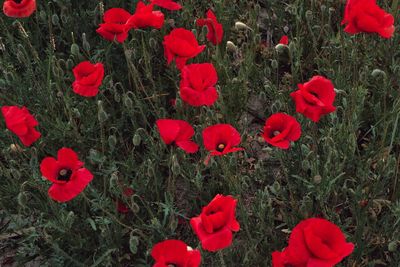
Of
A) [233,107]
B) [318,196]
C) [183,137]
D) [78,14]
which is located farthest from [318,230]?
[78,14]

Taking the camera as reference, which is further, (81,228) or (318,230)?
(81,228)

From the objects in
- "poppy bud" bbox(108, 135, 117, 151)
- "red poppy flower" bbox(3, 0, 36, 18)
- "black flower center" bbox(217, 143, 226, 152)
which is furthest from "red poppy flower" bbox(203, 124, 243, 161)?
"red poppy flower" bbox(3, 0, 36, 18)

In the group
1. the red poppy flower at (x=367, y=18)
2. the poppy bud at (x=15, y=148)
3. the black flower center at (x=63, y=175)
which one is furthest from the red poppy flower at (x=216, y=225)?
the poppy bud at (x=15, y=148)

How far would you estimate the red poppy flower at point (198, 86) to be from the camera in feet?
6.40

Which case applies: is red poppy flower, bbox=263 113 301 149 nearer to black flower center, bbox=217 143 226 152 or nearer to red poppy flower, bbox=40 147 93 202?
black flower center, bbox=217 143 226 152

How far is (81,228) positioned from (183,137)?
2.03 ft

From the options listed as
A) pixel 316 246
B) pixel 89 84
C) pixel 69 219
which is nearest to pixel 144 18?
pixel 89 84

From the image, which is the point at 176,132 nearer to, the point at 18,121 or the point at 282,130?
the point at 282,130

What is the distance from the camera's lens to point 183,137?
6.52ft

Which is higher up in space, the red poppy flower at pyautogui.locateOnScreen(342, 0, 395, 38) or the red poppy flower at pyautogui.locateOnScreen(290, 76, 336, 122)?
the red poppy flower at pyautogui.locateOnScreen(342, 0, 395, 38)

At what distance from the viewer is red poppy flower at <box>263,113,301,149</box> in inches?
70.9

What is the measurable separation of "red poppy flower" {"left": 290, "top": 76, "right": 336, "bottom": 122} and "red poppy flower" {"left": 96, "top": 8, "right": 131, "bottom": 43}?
2.53 feet

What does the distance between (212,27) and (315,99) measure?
2.88 ft

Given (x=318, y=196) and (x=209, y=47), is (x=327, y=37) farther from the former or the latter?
(x=318, y=196)
